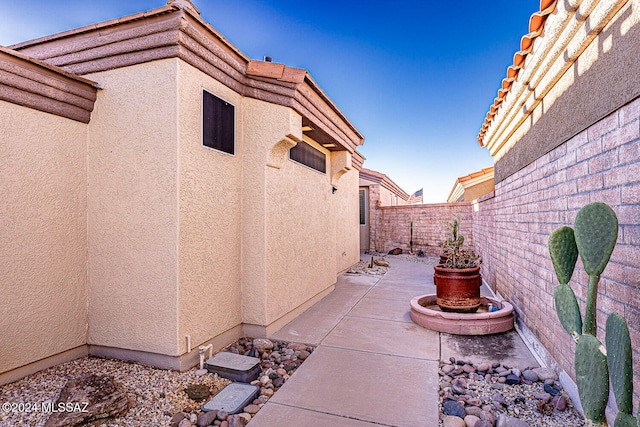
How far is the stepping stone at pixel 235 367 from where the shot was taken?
3.21 meters

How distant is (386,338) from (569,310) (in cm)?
267

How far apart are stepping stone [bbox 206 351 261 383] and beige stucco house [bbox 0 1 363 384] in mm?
292

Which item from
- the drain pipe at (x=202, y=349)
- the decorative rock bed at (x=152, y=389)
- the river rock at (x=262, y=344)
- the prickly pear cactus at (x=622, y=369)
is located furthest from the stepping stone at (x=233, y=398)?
the prickly pear cactus at (x=622, y=369)

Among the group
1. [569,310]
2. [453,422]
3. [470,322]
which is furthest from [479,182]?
[569,310]

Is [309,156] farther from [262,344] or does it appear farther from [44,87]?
[44,87]

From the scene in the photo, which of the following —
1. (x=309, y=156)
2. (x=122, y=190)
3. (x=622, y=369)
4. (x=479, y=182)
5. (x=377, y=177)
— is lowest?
(x=622, y=369)

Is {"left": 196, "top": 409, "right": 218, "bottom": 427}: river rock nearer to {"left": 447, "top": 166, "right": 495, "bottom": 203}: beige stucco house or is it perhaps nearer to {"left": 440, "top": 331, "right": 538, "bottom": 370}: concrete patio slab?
{"left": 440, "top": 331, "right": 538, "bottom": 370}: concrete patio slab

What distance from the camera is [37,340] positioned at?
3180 mm

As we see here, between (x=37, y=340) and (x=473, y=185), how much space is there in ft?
43.0

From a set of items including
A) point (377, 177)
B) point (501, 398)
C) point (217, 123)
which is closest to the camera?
point (501, 398)

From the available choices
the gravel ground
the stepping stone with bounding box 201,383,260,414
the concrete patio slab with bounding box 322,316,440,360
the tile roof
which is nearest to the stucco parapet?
the gravel ground

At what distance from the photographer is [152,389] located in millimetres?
2945

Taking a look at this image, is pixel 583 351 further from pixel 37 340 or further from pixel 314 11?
pixel 314 11

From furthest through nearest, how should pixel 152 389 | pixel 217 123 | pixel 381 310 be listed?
Result: pixel 381 310 → pixel 217 123 → pixel 152 389
